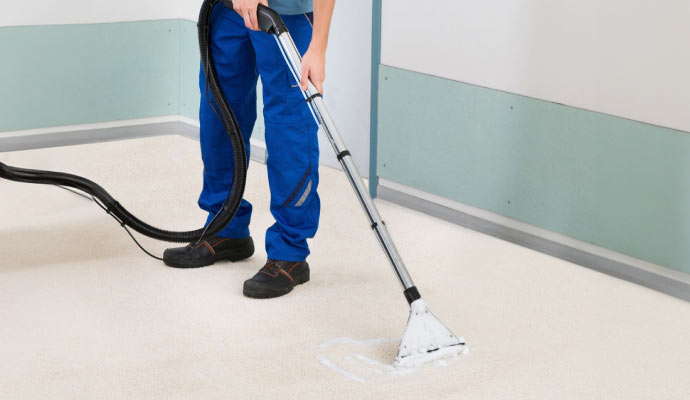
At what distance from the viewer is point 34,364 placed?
2174mm

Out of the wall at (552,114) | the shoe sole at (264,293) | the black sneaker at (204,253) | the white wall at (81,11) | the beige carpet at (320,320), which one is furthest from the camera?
the white wall at (81,11)

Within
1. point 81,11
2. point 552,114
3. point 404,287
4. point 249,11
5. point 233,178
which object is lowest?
point 404,287

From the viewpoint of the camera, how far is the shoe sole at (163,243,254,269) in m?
2.74

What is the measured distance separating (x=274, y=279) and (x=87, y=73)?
188cm

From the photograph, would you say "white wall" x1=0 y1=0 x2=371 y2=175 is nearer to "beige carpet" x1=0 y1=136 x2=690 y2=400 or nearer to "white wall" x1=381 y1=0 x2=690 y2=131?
"white wall" x1=381 y1=0 x2=690 y2=131

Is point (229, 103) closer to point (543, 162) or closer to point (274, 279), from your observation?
point (274, 279)

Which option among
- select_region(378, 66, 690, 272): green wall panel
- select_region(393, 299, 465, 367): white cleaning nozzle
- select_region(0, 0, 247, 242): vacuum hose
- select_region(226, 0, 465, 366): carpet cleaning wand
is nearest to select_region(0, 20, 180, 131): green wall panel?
select_region(378, 66, 690, 272): green wall panel

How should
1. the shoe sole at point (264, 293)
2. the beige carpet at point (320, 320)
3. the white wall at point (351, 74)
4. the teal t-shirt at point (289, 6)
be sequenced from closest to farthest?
the beige carpet at point (320, 320) < the teal t-shirt at point (289, 6) < the shoe sole at point (264, 293) < the white wall at point (351, 74)

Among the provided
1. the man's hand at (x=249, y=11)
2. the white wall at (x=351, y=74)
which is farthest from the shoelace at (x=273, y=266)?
the white wall at (x=351, y=74)

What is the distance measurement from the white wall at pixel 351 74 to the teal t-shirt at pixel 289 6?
111 centimetres

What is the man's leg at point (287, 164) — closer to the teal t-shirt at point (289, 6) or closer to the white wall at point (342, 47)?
the teal t-shirt at point (289, 6)

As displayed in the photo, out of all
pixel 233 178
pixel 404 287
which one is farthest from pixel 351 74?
pixel 404 287

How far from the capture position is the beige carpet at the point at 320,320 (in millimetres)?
2105

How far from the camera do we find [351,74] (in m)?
3.66
